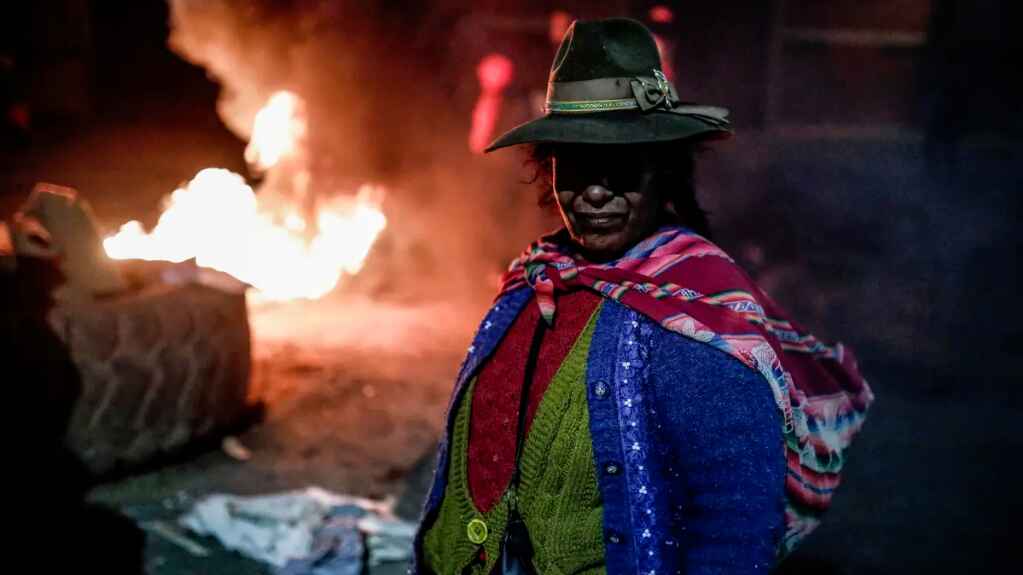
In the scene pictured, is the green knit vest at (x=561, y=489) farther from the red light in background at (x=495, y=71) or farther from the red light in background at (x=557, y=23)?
the red light in background at (x=495, y=71)

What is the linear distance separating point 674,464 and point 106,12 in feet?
31.5

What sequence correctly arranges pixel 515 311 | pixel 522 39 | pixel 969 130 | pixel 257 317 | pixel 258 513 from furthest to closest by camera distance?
1. pixel 522 39
2. pixel 257 317
3. pixel 969 130
4. pixel 258 513
5. pixel 515 311

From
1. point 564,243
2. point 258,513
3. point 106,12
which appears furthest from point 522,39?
point 564,243

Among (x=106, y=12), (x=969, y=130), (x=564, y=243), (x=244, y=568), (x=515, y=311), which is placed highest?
(x=106, y=12)

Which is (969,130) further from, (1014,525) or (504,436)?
(504,436)

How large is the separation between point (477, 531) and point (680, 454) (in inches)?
23.6

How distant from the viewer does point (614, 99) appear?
1887 millimetres

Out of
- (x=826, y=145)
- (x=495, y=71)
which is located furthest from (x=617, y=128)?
(x=495, y=71)

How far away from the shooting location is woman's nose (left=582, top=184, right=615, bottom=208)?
1.92 metres

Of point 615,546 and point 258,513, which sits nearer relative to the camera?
point 615,546

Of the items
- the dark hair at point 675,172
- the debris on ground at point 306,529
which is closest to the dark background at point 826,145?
the debris on ground at point 306,529

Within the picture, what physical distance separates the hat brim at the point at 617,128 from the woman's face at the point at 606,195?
0.26ft

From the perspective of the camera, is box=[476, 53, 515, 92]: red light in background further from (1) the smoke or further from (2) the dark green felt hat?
(2) the dark green felt hat

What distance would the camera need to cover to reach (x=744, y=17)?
366 inches
